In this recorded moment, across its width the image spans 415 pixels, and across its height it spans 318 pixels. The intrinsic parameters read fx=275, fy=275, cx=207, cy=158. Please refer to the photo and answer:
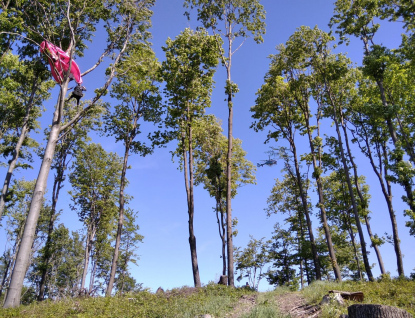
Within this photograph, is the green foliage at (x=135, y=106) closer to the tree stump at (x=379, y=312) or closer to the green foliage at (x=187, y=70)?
the green foliage at (x=187, y=70)

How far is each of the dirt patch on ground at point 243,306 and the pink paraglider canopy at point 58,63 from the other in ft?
35.4

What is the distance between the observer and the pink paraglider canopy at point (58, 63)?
11539mm

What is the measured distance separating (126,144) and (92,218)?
11.2 metres

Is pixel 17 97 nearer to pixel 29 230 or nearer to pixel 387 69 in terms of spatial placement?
pixel 29 230

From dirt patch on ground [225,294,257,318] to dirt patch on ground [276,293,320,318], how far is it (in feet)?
2.83

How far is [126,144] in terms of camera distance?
1925 cm

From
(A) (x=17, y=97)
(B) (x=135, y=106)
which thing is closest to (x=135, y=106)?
(B) (x=135, y=106)

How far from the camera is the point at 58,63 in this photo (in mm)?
11703

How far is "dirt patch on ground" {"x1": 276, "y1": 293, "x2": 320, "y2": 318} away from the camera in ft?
23.3

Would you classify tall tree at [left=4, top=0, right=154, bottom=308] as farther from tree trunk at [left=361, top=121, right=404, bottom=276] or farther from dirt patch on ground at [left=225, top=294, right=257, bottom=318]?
tree trunk at [left=361, top=121, right=404, bottom=276]

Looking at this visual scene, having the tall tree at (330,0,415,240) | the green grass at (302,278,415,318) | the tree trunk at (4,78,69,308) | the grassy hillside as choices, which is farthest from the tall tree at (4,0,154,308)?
the tall tree at (330,0,415,240)

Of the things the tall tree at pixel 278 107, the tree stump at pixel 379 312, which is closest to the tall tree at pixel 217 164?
the tall tree at pixel 278 107

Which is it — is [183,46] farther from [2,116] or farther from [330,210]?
[330,210]

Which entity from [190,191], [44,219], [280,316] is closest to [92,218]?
[44,219]
